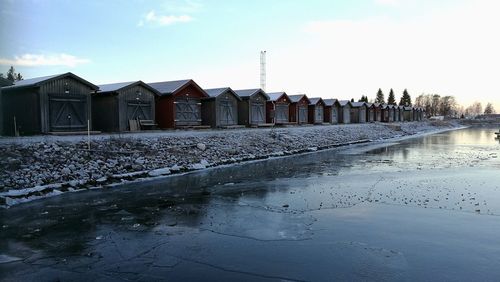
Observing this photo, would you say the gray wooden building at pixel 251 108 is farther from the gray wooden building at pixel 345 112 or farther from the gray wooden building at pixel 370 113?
the gray wooden building at pixel 370 113

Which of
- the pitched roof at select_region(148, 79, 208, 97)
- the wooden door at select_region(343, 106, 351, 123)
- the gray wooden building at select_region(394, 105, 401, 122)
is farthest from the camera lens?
the gray wooden building at select_region(394, 105, 401, 122)

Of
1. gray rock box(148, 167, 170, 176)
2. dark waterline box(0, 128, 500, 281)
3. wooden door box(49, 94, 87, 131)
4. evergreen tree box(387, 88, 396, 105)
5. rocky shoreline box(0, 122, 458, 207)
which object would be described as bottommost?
dark waterline box(0, 128, 500, 281)

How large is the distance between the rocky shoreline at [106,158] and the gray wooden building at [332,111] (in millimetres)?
34285

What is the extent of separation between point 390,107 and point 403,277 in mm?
92775

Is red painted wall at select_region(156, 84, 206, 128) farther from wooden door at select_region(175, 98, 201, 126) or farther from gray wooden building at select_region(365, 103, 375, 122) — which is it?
gray wooden building at select_region(365, 103, 375, 122)

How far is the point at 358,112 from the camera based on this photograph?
77875 mm

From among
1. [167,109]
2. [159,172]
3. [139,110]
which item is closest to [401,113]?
[167,109]

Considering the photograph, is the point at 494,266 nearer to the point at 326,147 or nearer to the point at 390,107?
the point at 326,147

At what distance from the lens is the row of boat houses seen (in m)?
26.0

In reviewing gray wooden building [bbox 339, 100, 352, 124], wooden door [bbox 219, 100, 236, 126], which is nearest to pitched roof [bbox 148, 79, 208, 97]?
wooden door [bbox 219, 100, 236, 126]

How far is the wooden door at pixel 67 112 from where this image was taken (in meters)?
26.1

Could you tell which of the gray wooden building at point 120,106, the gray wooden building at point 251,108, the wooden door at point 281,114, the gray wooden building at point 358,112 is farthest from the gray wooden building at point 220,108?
the gray wooden building at point 358,112

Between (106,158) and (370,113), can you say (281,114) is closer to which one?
(106,158)

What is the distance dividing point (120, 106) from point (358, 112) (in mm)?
56392
